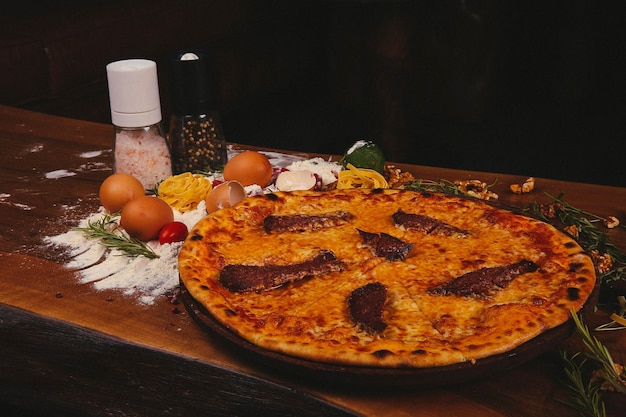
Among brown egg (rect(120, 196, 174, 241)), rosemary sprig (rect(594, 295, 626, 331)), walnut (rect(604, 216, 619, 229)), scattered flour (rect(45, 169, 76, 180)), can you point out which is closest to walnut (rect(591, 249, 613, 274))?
rosemary sprig (rect(594, 295, 626, 331))

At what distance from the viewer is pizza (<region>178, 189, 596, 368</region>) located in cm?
135

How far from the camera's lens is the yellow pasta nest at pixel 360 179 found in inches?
87.9

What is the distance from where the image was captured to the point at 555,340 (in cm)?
135

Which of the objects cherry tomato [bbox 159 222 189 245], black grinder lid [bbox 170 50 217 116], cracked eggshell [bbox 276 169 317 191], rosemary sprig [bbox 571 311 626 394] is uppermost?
black grinder lid [bbox 170 50 217 116]

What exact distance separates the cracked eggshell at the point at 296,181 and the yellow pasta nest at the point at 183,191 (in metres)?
0.21

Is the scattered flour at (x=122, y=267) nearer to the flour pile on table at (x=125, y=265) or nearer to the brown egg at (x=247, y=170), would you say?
the flour pile on table at (x=125, y=265)

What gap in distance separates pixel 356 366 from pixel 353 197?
815mm

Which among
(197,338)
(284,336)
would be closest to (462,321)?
(284,336)

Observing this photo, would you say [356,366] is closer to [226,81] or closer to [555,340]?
[555,340]

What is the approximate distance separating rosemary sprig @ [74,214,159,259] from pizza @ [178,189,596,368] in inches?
7.6

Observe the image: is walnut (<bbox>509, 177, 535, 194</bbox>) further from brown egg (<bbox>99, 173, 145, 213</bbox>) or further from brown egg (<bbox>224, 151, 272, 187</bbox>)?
brown egg (<bbox>99, 173, 145, 213</bbox>)

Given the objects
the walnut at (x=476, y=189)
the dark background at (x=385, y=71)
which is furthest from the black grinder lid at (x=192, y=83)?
the dark background at (x=385, y=71)

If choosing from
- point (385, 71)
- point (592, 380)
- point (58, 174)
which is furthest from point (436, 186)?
point (385, 71)

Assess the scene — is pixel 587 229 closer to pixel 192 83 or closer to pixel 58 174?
pixel 192 83
